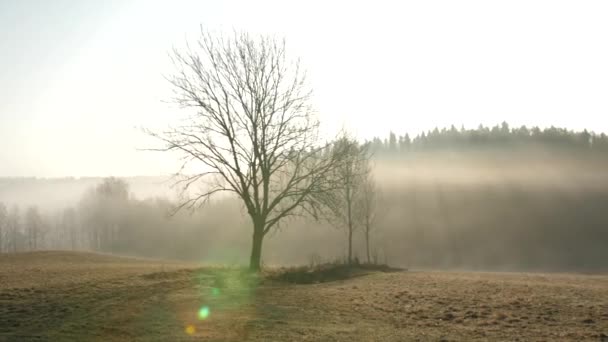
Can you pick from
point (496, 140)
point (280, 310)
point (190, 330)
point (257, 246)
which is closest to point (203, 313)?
point (190, 330)

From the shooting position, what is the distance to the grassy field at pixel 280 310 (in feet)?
41.8

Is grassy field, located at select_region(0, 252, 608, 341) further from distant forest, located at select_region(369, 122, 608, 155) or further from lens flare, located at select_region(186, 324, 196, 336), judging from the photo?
distant forest, located at select_region(369, 122, 608, 155)

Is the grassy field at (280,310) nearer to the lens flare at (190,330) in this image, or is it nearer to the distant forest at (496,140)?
the lens flare at (190,330)

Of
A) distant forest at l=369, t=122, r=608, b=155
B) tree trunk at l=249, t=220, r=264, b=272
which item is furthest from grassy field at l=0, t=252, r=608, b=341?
distant forest at l=369, t=122, r=608, b=155

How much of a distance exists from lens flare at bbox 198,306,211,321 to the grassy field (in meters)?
0.03

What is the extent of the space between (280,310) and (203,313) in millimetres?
2404

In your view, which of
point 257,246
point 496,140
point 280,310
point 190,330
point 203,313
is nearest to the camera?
point 190,330

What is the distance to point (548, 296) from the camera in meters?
18.5

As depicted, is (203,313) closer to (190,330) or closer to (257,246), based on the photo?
(190,330)

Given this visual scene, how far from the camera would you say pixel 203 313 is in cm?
1516

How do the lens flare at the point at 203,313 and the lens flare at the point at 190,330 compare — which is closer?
the lens flare at the point at 190,330

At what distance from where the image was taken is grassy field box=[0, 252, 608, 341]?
12742 mm

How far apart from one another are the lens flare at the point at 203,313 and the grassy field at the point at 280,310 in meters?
0.03

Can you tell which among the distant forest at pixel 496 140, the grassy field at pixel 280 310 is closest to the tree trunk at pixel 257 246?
the grassy field at pixel 280 310
